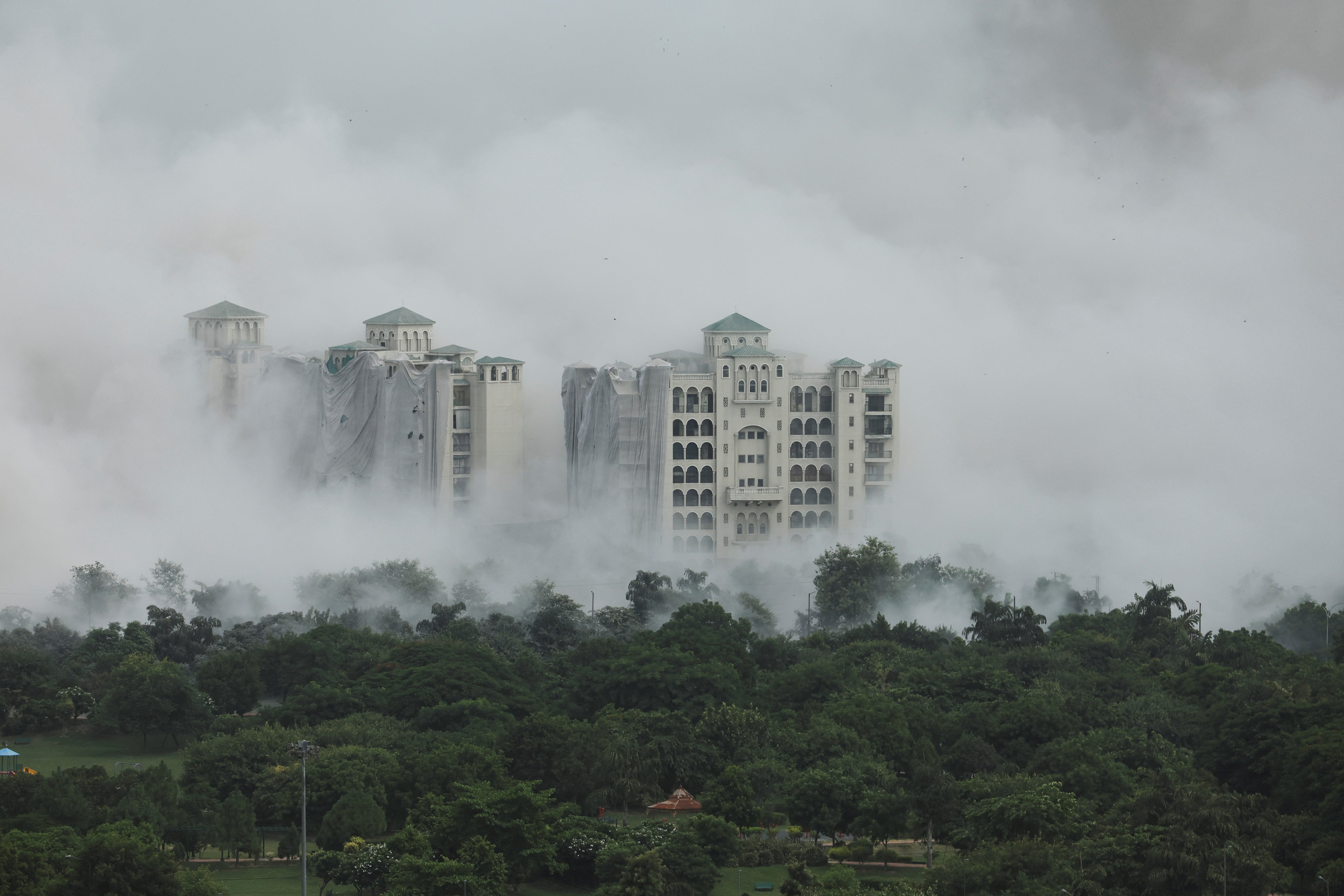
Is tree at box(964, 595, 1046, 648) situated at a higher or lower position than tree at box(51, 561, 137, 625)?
lower

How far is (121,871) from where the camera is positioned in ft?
124

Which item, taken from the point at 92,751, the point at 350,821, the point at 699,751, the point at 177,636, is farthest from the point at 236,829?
the point at 177,636

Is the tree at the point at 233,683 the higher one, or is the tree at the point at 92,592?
the tree at the point at 92,592

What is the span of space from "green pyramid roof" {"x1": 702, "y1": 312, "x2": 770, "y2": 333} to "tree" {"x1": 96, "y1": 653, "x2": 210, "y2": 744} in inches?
1107

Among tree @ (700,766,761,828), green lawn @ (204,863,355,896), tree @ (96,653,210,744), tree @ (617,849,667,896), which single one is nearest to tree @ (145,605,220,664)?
tree @ (96,653,210,744)

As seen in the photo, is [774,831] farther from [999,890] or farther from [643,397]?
[643,397]

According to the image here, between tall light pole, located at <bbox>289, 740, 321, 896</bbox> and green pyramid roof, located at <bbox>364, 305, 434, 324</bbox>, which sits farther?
green pyramid roof, located at <bbox>364, 305, 434, 324</bbox>

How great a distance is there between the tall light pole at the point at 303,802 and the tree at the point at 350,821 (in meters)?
0.42

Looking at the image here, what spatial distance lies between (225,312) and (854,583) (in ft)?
84.4

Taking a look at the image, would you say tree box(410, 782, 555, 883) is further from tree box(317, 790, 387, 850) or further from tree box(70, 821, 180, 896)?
tree box(70, 821, 180, 896)

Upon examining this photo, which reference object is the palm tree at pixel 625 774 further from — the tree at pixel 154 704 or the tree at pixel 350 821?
the tree at pixel 154 704

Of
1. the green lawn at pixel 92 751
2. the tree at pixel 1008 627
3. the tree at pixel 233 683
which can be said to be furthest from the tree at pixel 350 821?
the tree at pixel 1008 627

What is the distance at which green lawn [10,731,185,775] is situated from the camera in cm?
5222

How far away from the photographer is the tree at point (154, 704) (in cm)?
5350
